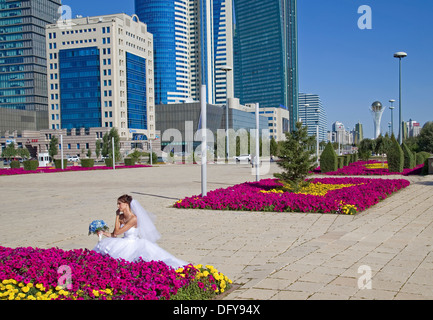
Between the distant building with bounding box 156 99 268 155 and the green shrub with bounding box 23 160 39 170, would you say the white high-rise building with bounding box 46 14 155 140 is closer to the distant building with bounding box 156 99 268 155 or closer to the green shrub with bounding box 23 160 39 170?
the distant building with bounding box 156 99 268 155

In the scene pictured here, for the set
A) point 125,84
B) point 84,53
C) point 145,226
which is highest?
point 84,53

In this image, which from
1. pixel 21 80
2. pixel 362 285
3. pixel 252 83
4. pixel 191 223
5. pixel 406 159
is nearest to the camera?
pixel 362 285

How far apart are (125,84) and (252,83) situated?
9117cm

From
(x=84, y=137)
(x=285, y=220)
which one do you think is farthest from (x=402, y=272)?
(x=84, y=137)

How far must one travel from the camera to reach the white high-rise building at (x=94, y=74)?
96.2 metres

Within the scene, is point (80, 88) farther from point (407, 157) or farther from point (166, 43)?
point (407, 157)

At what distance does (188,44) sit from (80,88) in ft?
232

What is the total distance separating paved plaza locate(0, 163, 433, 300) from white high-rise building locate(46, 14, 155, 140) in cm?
8758

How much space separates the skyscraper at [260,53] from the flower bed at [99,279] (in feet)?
554

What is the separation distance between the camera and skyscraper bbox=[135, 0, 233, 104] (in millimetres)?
147375

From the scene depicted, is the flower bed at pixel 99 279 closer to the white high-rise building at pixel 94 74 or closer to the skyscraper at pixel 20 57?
the white high-rise building at pixel 94 74

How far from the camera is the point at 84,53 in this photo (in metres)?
97.2

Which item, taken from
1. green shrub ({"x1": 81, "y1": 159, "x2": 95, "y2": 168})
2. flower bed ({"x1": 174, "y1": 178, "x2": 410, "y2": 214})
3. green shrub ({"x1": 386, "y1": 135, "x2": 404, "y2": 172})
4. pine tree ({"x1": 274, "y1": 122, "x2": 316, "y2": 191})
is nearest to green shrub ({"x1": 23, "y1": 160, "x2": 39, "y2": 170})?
green shrub ({"x1": 81, "y1": 159, "x2": 95, "y2": 168})

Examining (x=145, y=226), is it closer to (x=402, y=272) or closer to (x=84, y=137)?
(x=402, y=272)
